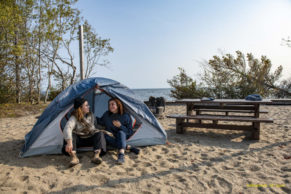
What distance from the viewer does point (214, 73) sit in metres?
13.2

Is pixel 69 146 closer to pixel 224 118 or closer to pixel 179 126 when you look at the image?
pixel 179 126

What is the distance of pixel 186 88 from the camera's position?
46.0ft

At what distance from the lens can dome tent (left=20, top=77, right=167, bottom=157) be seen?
148 inches

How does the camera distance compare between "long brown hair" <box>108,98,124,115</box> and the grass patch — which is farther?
the grass patch

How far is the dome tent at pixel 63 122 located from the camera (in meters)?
3.76

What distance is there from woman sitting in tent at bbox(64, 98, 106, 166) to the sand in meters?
0.23

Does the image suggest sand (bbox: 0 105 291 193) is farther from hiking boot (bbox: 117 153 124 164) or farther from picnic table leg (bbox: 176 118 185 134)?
picnic table leg (bbox: 176 118 185 134)

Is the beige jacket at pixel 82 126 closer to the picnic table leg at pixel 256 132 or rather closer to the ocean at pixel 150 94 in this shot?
the ocean at pixel 150 94

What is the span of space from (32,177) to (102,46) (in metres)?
14.4

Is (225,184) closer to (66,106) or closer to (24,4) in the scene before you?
(66,106)

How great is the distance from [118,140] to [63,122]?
1.37m

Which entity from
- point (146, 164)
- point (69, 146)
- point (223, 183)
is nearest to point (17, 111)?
point (69, 146)

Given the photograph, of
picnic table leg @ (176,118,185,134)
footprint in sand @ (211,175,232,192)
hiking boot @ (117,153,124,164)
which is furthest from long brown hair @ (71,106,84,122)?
picnic table leg @ (176,118,185,134)

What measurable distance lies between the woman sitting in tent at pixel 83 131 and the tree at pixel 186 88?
10.8 m
